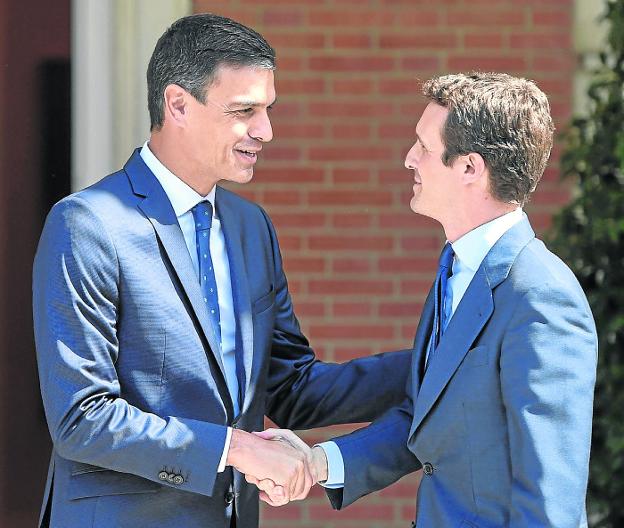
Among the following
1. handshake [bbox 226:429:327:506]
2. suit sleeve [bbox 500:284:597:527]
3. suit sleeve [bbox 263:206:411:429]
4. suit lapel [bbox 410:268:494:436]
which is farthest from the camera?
suit sleeve [bbox 263:206:411:429]

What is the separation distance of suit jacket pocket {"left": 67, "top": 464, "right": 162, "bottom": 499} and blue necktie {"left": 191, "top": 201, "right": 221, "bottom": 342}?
40cm

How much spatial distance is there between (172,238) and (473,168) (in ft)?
2.32

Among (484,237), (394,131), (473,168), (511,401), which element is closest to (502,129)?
(473,168)

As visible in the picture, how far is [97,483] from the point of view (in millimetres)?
2838

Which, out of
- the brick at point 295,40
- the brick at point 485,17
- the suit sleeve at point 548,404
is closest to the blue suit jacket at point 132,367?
the suit sleeve at point 548,404

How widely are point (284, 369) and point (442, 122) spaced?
92cm

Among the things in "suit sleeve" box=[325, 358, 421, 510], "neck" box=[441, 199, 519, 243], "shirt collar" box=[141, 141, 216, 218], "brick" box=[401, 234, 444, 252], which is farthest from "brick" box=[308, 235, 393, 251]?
"neck" box=[441, 199, 519, 243]

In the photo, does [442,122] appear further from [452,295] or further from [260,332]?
[260,332]

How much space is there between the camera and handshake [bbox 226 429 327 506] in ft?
9.37

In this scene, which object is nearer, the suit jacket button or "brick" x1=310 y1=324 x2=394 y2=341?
the suit jacket button

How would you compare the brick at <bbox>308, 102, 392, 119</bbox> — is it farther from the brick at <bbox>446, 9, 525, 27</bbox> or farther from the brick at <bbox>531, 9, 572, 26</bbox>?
the brick at <bbox>531, 9, 572, 26</bbox>

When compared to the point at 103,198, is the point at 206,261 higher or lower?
lower

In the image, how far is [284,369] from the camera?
3385 mm

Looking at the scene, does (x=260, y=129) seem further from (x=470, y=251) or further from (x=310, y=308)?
(x=310, y=308)
